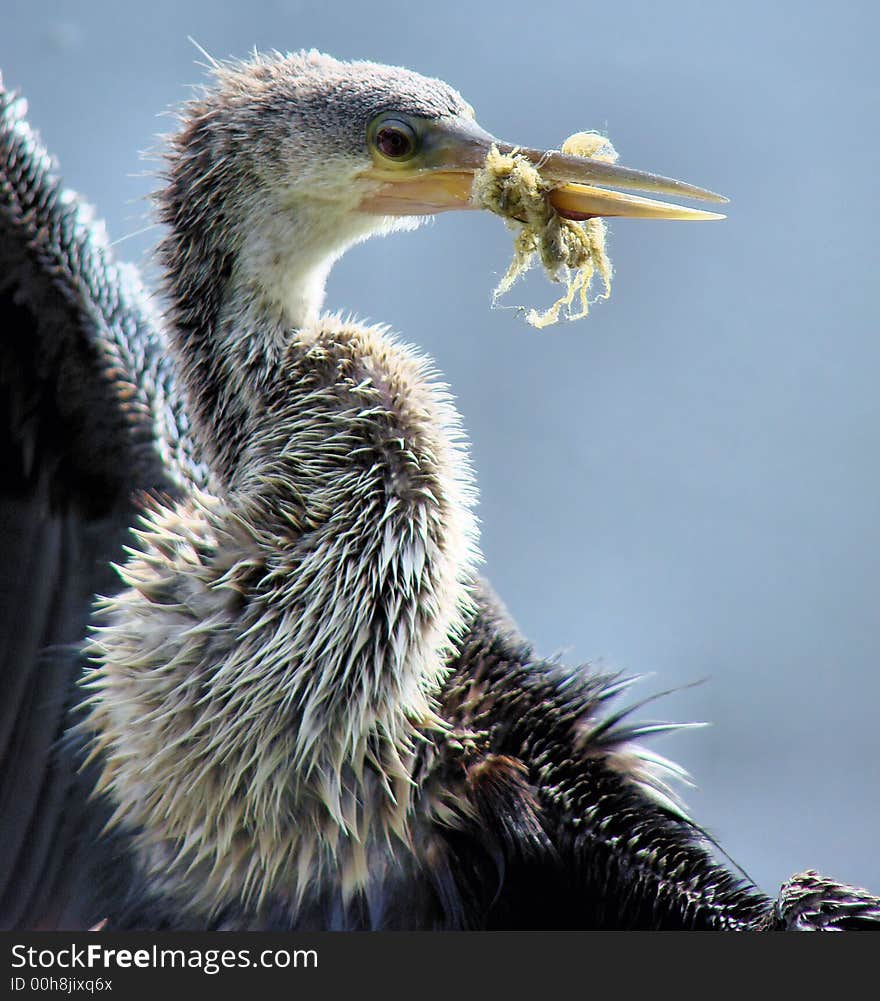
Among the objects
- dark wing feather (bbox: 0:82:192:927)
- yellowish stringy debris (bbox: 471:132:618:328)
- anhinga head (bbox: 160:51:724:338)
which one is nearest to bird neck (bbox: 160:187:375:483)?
anhinga head (bbox: 160:51:724:338)

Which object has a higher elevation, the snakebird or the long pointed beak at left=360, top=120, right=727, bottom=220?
the long pointed beak at left=360, top=120, right=727, bottom=220

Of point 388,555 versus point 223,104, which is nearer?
point 388,555

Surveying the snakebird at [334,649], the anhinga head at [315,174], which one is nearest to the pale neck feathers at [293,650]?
the snakebird at [334,649]

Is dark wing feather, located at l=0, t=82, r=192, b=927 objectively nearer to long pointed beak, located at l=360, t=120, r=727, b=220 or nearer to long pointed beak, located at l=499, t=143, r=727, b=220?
long pointed beak, located at l=360, t=120, r=727, b=220

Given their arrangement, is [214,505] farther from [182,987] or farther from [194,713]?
[182,987]

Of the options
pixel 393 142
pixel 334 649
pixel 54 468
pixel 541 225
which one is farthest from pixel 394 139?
pixel 54 468

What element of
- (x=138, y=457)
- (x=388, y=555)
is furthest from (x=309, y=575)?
(x=138, y=457)

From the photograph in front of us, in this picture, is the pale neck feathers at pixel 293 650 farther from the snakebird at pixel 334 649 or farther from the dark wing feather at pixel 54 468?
the dark wing feather at pixel 54 468
